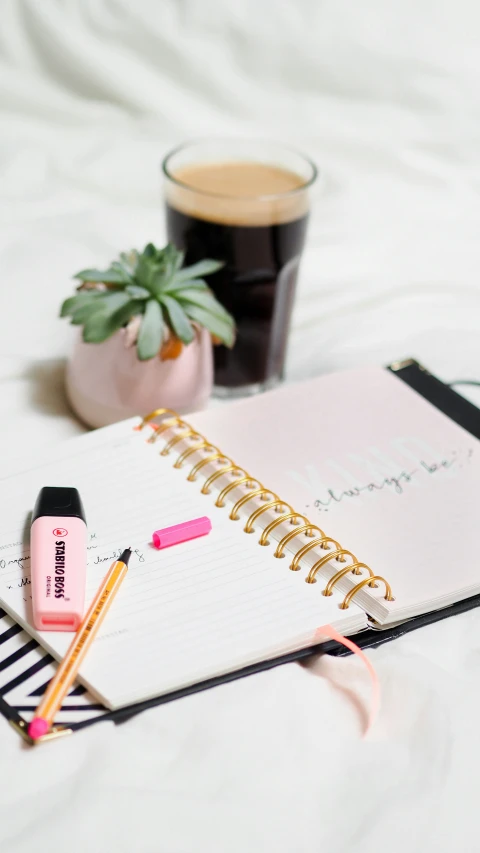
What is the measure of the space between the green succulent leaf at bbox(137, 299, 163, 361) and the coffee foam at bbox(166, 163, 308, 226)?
12 cm

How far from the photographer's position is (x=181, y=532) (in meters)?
0.59

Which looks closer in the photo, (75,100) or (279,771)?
(279,771)

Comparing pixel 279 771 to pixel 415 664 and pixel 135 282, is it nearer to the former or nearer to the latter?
pixel 415 664

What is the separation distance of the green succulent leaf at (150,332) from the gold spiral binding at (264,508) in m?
0.05

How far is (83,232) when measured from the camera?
1050 millimetres

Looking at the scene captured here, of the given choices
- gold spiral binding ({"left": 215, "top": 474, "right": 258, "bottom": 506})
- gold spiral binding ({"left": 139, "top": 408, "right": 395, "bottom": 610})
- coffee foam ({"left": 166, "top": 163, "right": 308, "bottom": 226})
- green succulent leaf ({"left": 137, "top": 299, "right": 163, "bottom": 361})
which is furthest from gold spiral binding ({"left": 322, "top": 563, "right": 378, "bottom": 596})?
coffee foam ({"left": 166, "top": 163, "right": 308, "bottom": 226})

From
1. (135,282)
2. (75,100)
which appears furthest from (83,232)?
(135,282)

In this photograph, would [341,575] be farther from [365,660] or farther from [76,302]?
[76,302]

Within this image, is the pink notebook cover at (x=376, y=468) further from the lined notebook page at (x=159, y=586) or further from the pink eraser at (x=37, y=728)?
the pink eraser at (x=37, y=728)

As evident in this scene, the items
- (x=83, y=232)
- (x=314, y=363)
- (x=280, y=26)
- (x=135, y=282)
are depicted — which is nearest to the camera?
(x=135, y=282)

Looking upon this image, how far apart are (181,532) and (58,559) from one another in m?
0.08

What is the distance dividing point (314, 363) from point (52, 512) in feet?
1.38

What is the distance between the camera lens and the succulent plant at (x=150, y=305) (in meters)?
0.69

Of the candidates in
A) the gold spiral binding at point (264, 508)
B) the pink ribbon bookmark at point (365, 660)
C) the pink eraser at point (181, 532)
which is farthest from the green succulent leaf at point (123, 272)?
the pink ribbon bookmark at point (365, 660)
